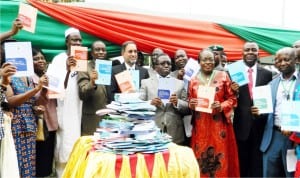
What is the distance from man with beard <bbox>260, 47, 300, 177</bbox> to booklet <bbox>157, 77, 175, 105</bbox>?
3.52ft

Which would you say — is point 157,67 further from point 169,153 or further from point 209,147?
point 169,153

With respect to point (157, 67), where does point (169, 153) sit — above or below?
below

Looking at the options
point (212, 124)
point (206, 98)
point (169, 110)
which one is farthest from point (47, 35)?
point (212, 124)

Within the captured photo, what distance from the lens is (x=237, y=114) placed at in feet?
17.4

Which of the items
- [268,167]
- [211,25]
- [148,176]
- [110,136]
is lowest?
[268,167]

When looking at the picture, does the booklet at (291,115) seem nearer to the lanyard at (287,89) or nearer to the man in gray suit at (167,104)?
the lanyard at (287,89)

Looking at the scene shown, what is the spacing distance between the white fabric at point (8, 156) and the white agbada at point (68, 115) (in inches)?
36.7

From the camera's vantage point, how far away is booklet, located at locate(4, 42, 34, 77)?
4.03m

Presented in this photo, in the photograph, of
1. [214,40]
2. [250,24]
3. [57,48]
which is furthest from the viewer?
[250,24]

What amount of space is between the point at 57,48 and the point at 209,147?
6.69 feet

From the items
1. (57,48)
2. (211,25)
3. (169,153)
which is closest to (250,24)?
(211,25)

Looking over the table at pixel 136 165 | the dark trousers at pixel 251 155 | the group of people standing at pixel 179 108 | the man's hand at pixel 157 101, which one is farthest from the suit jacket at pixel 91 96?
the dark trousers at pixel 251 155

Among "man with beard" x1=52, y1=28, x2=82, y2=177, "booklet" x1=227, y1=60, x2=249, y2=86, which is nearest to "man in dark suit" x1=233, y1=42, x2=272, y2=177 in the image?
"booklet" x1=227, y1=60, x2=249, y2=86

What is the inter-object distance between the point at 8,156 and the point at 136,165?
132cm
